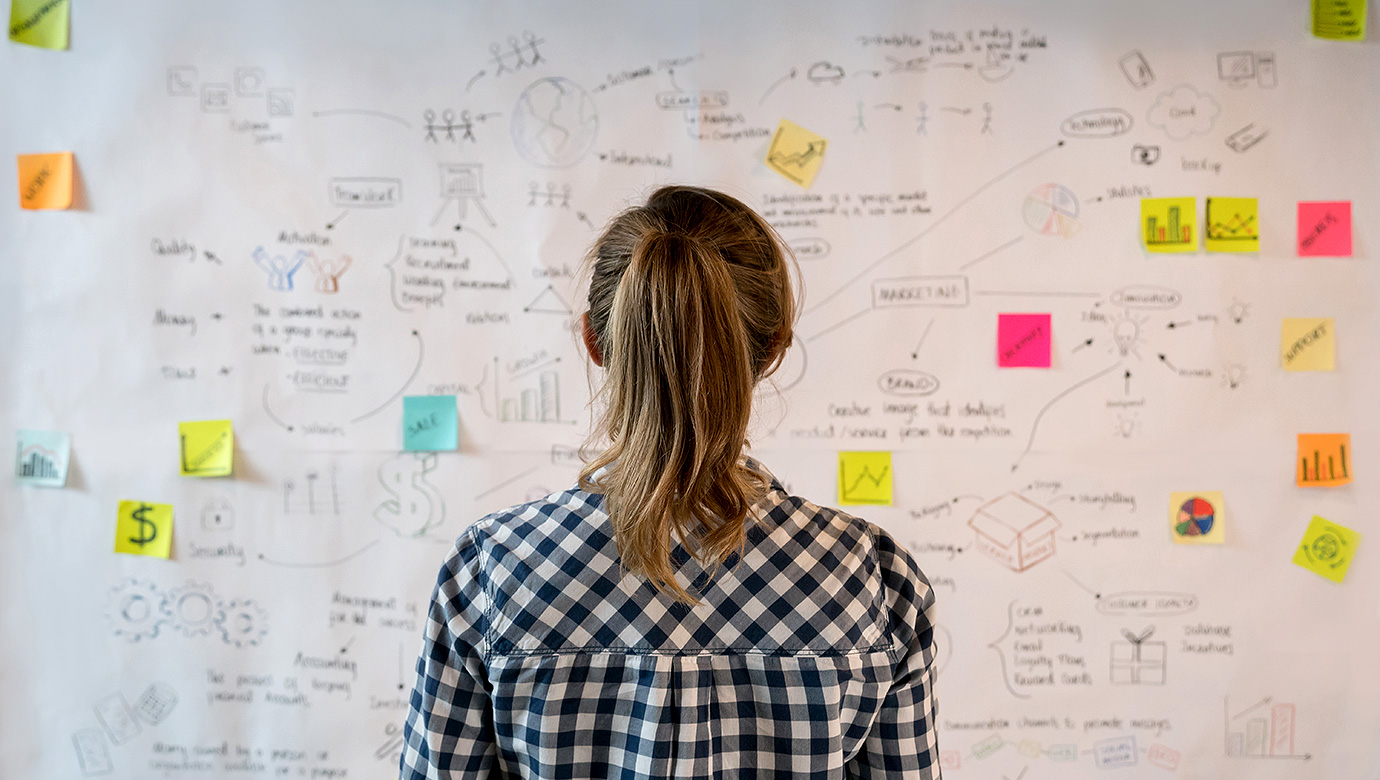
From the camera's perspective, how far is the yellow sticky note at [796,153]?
158 centimetres

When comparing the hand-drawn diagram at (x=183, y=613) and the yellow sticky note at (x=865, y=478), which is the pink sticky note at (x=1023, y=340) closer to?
the yellow sticky note at (x=865, y=478)

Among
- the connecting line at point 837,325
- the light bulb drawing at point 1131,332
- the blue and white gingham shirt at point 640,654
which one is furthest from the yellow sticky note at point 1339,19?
the blue and white gingham shirt at point 640,654

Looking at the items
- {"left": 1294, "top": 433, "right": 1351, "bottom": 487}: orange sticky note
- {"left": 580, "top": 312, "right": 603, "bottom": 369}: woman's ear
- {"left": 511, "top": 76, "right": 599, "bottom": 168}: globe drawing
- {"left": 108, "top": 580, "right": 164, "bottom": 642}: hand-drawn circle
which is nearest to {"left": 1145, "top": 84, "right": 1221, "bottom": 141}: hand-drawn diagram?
{"left": 1294, "top": 433, "right": 1351, "bottom": 487}: orange sticky note

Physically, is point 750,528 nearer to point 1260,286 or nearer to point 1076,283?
point 1076,283

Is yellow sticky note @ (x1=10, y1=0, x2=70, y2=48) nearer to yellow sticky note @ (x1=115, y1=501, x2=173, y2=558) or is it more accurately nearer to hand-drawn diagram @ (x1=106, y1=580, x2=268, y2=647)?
yellow sticky note @ (x1=115, y1=501, x2=173, y2=558)

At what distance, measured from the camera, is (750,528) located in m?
0.80

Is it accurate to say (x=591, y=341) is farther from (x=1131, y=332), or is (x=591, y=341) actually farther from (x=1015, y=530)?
(x=1131, y=332)

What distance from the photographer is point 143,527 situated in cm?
162

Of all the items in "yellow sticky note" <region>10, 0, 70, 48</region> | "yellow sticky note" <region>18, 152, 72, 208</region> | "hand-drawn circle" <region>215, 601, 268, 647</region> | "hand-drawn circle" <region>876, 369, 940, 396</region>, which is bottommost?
"hand-drawn circle" <region>215, 601, 268, 647</region>

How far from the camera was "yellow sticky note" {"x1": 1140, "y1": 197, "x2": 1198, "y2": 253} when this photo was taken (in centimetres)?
157

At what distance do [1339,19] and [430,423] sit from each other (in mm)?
1900

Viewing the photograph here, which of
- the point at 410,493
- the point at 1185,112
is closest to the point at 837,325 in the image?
the point at 1185,112

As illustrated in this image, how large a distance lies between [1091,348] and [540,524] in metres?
1.22

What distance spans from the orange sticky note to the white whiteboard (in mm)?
26
